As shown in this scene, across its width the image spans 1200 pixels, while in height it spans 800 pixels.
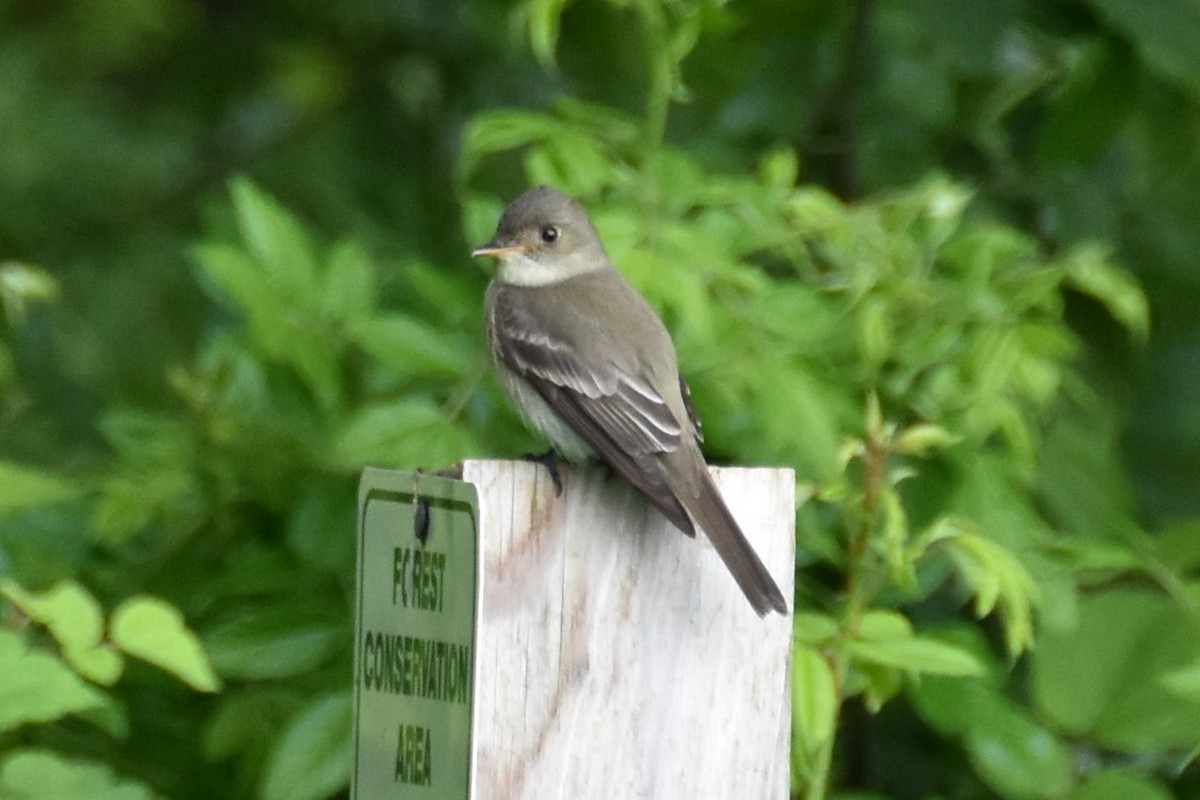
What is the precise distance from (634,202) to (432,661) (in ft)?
5.35

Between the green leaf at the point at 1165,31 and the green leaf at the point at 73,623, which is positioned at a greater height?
the green leaf at the point at 1165,31

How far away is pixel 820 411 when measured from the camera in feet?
11.8

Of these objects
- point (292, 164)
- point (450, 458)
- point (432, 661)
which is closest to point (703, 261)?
point (450, 458)

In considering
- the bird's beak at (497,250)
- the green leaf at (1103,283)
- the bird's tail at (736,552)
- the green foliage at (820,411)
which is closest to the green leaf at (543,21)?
the green foliage at (820,411)

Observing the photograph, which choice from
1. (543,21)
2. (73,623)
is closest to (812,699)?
(73,623)

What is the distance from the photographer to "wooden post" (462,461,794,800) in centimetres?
249

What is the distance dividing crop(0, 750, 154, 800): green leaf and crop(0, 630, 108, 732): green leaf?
78mm

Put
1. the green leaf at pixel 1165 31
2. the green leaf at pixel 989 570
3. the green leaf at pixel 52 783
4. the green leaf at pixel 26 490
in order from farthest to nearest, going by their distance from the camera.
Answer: the green leaf at pixel 1165 31, the green leaf at pixel 26 490, the green leaf at pixel 989 570, the green leaf at pixel 52 783

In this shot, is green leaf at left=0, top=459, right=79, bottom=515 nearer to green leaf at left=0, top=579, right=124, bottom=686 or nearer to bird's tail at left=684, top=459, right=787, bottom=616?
green leaf at left=0, top=579, right=124, bottom=686

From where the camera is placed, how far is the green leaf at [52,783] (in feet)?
8.32

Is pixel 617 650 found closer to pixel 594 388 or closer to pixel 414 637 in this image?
pixel 414 637

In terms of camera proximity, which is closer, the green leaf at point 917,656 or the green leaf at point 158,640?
the green leaf at point 158,640

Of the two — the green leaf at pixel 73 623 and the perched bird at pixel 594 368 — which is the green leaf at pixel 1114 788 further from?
the green leaf at pixel 73 623

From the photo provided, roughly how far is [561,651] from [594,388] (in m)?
1.20
